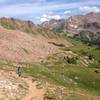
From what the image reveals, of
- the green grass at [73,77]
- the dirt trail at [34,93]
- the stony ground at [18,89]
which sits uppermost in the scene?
the stony ground at [18,89]

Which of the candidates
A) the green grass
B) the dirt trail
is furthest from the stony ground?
the green grass

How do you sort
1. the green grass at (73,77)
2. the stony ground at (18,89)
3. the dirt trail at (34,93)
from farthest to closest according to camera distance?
the green grass at (73,77) → the dirt trail at (34,93) → the stony ground at (18,89)

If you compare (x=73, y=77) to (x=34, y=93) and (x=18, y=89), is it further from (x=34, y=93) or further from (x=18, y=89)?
(x=18, y=89)

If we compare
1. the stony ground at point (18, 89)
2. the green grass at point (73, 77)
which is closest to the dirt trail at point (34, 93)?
the stony ground at point (18, 89)

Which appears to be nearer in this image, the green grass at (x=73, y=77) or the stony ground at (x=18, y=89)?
the stony ground at (x=18, y=89)

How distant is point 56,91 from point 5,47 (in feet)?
201

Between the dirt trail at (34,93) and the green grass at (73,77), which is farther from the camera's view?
the green grass at (73,77)

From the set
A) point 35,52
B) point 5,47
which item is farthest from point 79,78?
point 35,52

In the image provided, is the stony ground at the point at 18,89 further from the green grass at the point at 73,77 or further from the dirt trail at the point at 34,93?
the green grass at the point at 73,77

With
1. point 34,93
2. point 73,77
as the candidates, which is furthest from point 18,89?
point 73,77

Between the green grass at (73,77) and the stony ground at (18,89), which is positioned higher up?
the stony ground at (18,89)

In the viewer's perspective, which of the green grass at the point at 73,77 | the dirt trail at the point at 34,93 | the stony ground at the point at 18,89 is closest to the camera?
the stony ground at the point at 18,89

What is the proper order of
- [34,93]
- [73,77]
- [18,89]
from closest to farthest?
[34,93], [18,89], [73,77]

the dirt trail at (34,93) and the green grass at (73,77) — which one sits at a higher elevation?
the dirt trail at (34,93)
